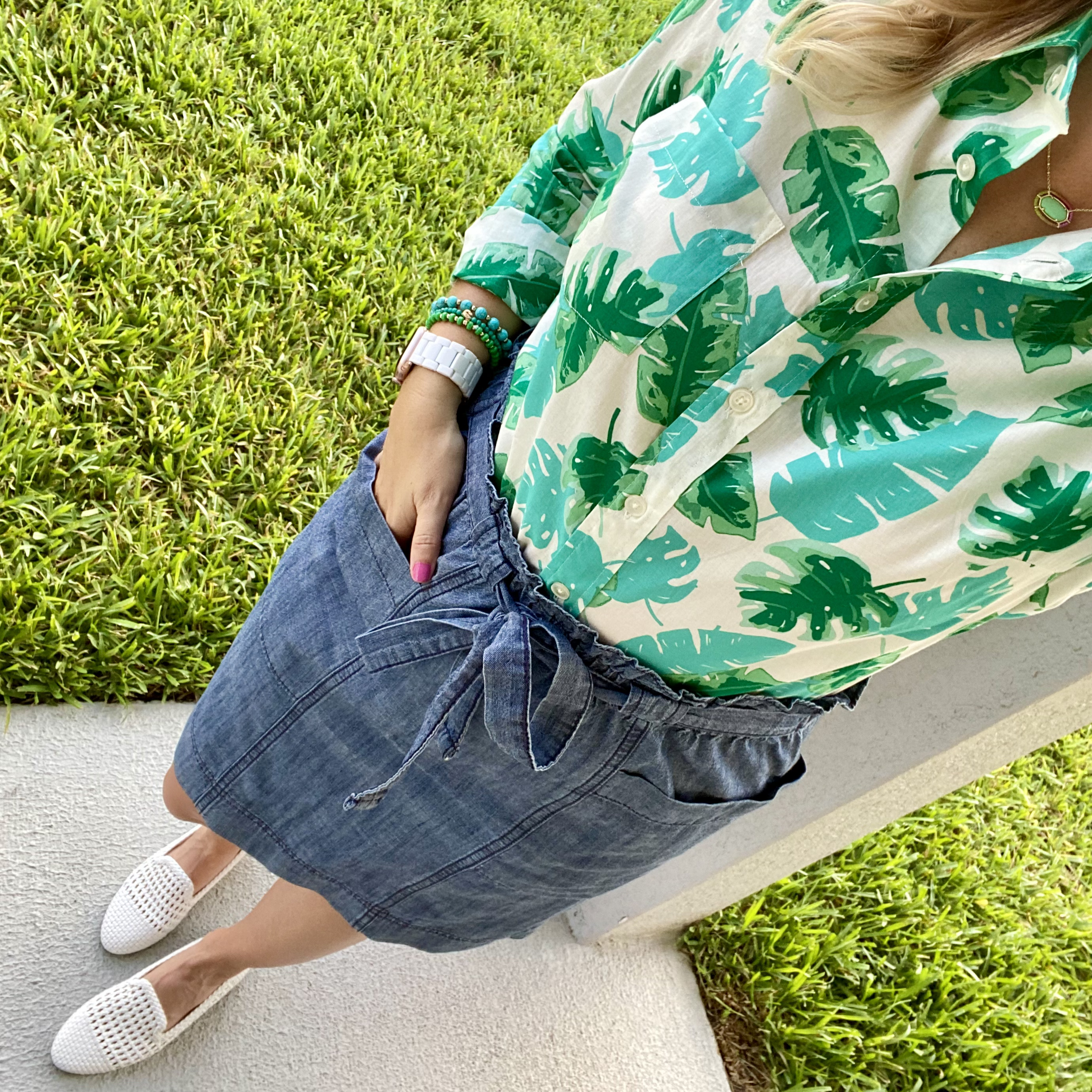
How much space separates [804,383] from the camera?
80cm

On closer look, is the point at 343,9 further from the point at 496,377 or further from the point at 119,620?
the point at 496,377

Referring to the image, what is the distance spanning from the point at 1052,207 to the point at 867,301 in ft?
0.53

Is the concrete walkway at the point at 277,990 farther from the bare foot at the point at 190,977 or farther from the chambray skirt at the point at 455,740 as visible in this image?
the chambray skirt at the point at 455,740

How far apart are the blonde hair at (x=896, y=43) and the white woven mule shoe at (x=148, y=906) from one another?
1662 millimetres

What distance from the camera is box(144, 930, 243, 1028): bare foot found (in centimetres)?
162

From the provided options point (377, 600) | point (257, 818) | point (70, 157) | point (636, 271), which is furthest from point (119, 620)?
point (636, 271)

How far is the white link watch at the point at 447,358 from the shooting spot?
3.87 ft

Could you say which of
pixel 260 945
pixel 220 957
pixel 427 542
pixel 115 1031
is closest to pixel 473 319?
pixel 427 542

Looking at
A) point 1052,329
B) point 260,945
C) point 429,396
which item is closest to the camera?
point 1052,329

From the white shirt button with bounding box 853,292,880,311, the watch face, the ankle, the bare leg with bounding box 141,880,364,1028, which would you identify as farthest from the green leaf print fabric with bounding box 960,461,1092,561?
the ankle

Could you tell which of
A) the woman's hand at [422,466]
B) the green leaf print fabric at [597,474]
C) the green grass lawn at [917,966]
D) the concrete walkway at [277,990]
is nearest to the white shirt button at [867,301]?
the green leaf print fabric at [597,474]

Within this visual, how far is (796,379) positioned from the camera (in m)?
0.79

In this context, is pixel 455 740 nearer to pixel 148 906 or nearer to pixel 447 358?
pixel 447 358

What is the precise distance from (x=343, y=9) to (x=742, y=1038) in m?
3.66
